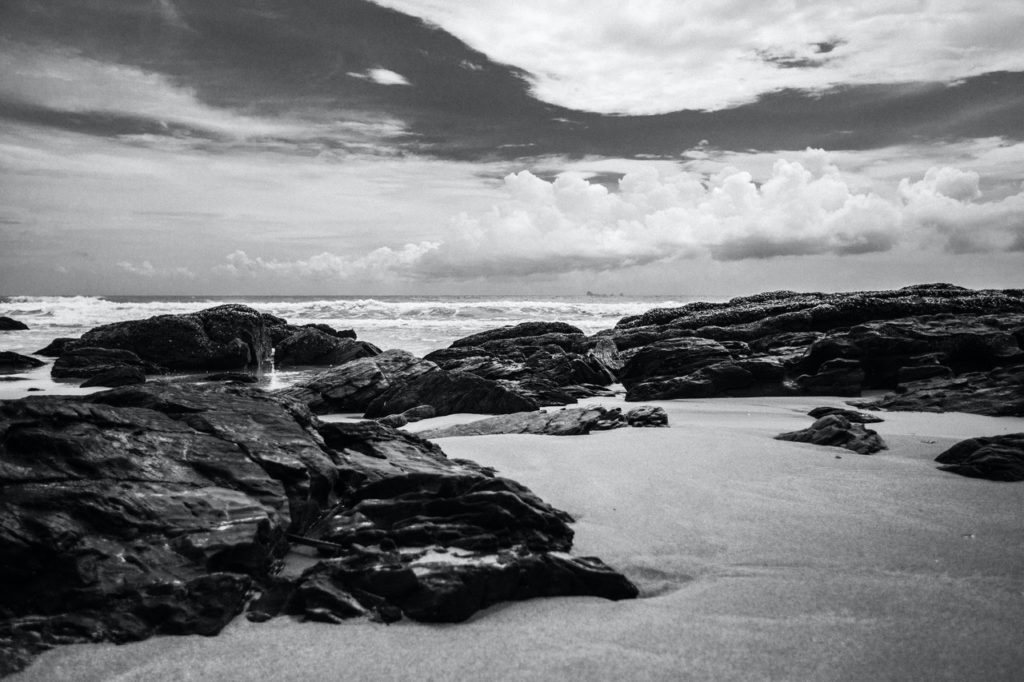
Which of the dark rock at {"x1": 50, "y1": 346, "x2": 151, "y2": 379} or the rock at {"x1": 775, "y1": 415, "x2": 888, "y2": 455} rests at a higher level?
the rock at {"x1": 775, "y1": 415, "x2": 888, "y2": 455}

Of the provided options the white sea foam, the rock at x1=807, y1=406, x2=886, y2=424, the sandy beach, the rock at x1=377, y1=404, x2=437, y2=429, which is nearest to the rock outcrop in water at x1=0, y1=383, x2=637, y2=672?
the sandy beach

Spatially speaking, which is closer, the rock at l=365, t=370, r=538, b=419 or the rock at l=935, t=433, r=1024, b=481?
the rock at l=935, t=433, r=1024, b=481

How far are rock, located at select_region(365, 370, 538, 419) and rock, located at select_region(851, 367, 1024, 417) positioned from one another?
5.26m

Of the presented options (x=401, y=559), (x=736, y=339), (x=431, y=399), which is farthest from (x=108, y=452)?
(x=736, y=339)

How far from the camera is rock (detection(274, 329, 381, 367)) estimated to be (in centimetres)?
1866

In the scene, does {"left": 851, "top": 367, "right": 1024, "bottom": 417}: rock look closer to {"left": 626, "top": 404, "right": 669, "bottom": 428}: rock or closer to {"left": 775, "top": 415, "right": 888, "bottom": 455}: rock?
{"left": 775, "top": 415, "right": 888, "bottom": 455}: rock

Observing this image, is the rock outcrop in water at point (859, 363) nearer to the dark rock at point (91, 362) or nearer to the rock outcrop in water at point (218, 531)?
the rock outcrop in water at point (218, 531)

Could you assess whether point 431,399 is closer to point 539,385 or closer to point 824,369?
point 539,385

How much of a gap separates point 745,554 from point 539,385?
783 centimetres

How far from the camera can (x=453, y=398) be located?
973 centimetres

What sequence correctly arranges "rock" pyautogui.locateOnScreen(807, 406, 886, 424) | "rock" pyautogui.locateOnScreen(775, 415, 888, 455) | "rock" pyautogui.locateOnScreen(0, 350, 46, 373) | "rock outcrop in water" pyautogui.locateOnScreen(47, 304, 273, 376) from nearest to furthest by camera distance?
"rock" pyautogui.locateOnScreen(775, 415, 888, 455), "rock" pyautogui.locateOnScreen(807, 406, 886, 424), "rock" pyautogui.locateOnScreen(0, 350, 46, 373), "rock outcrop in water" pyautogui.locateOnScreen(47, 304, 273, 376)

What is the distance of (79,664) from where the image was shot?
261 cm

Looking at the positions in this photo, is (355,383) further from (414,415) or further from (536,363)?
(536,363)

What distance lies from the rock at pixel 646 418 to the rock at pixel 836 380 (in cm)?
445
